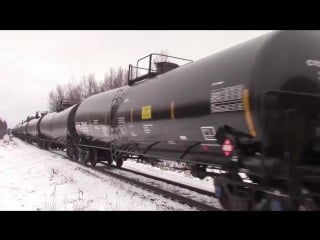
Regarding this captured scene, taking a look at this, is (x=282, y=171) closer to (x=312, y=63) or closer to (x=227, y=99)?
(x=227, y=99)

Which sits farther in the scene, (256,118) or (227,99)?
(227,99)

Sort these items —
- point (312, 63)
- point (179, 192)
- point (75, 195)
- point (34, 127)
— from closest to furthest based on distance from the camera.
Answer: point (312, 63), point (75, 195), point (179, 192), point (34, 127)

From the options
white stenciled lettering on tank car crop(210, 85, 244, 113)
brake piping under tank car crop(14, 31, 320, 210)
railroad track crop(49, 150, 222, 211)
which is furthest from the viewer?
railroad track crop(49, 150, 222, 211)

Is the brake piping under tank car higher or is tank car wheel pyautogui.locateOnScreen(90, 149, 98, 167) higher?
the brake piping under tank car

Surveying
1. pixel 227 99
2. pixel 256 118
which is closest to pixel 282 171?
pixel 256 118

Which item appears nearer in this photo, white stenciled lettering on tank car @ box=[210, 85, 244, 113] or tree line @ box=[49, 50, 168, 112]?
white stenciled lettering on tank car @ box=[210, 85, 244, 113]

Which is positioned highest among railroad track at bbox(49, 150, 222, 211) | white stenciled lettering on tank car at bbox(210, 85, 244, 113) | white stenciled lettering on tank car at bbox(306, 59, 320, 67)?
white stenciled lettering on tank car at bbox(306, 59, 320, 67)

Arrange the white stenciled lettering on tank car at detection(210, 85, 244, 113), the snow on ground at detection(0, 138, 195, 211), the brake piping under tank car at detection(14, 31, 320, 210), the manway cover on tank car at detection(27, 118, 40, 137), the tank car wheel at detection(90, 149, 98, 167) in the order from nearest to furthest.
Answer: the brake piping under tank car at detection(14, 31, 320, 210) < the white stenciled lettering on tank car at detection(210, 85, 244, 113) < the snow on ground at detection(0, 138, 195, 211) < the tank car wheel at detection(90, 149, 98, 167) < the manway cover on tank car at detection(27, 118, 40, 137)

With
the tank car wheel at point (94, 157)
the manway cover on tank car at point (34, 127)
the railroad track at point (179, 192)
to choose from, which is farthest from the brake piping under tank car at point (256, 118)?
the manway cover on tank car at point (34, 127)

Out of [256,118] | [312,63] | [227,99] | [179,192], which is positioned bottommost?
[179,192]

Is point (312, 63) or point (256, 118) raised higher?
point (312, 63)

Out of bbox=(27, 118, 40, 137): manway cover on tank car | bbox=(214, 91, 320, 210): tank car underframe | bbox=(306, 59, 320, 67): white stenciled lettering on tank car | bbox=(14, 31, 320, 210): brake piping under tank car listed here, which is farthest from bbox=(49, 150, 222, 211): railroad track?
bbox=(27, 118, 40, 137): manway cover on tank car

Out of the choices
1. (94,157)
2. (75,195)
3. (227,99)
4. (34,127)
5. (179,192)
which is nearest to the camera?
(227,99)

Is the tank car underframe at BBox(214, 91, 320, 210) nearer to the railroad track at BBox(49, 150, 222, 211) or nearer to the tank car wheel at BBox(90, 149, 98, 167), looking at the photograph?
the railroad track at BBox(49, 150, 222, 211)
